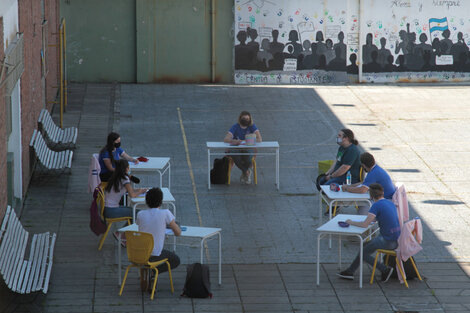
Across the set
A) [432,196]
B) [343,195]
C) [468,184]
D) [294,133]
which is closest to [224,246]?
[343,195]

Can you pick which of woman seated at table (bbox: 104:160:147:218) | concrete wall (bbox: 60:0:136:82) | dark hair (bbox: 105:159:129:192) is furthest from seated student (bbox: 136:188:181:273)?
concrete wall (bbox: 60:0:136:82)

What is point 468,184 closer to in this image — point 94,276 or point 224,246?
point 224,246

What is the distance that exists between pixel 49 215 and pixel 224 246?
3.52 m

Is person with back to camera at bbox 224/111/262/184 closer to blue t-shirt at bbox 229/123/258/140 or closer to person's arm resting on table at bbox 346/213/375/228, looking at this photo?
blue t-shirt at bbox 229/123/258/140

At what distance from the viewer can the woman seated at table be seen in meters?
12.9

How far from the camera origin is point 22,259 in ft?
37.3

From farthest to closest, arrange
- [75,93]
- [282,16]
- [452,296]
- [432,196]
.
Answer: [282,16], [75,93], [432,196], [452,296]

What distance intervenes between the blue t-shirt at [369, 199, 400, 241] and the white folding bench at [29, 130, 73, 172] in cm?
794

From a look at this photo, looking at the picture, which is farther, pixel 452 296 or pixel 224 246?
pixel 224 246

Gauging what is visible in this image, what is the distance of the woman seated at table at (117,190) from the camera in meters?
12.9

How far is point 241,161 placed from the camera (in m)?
17.1

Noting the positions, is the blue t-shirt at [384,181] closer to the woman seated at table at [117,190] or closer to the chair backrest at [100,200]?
the woman seated at table at [117,190]

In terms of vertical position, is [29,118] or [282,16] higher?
[282,16]

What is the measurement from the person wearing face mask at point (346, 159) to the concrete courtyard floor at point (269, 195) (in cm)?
93
